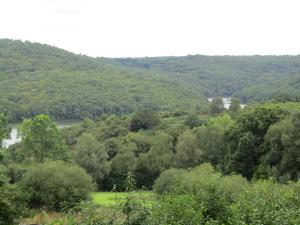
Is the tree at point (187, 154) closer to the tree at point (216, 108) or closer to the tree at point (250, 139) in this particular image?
the tree at point (250, 139)

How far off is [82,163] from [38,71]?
129783 mm

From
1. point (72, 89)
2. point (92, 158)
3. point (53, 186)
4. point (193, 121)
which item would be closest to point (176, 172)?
point (53, 186)

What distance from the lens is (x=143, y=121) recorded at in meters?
77.2

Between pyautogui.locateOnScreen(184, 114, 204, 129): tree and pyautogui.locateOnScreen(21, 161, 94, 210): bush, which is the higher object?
pyautogui.locateOnScreen(21, 161, 94, 210): bush

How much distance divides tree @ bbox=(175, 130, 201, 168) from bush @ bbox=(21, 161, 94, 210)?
62.4 feet

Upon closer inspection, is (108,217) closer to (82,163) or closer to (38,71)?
(82,163)

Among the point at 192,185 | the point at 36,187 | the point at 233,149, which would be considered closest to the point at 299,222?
the point at 192,185

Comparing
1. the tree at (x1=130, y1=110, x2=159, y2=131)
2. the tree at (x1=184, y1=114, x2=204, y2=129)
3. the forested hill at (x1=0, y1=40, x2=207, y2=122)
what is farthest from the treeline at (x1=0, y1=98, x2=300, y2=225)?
the forested hill at (x1=0, y1=40, x2=207, y2=122)

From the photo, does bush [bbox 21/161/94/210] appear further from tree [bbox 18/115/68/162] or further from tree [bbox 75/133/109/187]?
tree [bbox 75/133/109/187]

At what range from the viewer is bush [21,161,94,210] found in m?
33.0

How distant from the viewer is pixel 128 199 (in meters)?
13.5

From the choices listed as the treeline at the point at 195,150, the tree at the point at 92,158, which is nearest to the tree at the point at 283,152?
the treeline at the point at 195,150

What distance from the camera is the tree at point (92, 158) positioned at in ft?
160

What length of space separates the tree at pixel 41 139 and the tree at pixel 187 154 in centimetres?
1231
